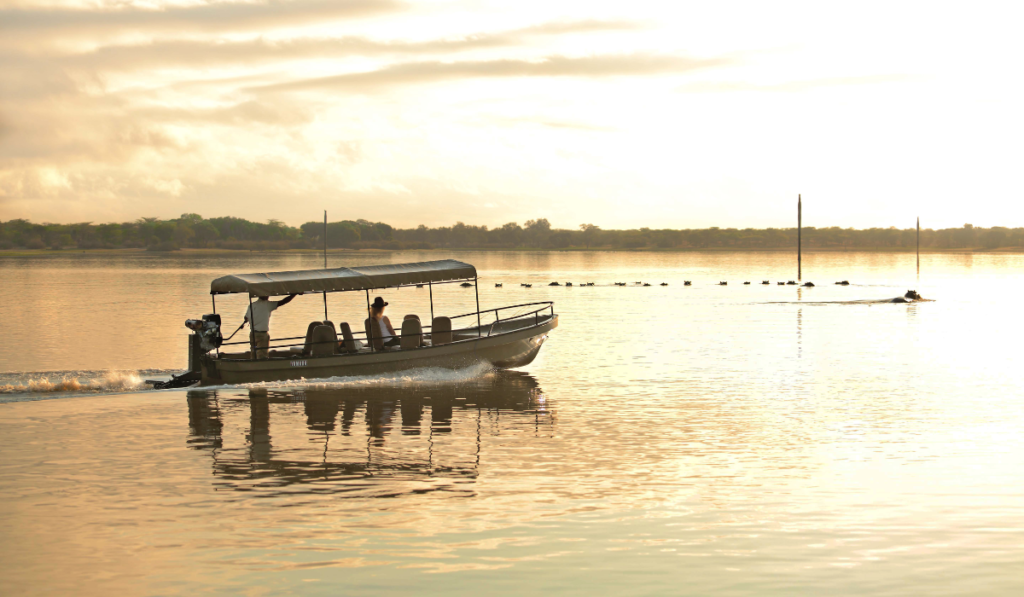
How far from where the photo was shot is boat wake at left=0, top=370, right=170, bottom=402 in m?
22.5

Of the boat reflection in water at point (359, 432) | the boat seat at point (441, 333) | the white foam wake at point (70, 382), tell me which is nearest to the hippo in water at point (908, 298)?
the boat reflection in water at point (359, 432)

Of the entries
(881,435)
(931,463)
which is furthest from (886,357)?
(931,463)

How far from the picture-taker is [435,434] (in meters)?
17.8

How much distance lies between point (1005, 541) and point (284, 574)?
802cm

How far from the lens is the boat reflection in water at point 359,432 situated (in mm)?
14000

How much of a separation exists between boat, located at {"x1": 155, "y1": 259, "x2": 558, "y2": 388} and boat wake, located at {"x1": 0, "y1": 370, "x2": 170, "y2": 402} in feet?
3.38

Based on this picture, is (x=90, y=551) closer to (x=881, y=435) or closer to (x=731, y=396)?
(x=881, y=435)

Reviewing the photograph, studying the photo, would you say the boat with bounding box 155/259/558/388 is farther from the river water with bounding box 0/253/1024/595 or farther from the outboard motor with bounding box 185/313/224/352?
the river water with bounding box 0/253/1024/595

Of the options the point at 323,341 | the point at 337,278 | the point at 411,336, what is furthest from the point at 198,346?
the point at 411,336

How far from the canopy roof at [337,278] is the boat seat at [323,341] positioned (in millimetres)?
1066

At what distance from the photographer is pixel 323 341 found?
2408 centimetres

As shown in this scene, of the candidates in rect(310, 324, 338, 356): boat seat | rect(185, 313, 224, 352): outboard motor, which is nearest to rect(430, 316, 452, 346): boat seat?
rect(310, 324, 338, 356): boat seat

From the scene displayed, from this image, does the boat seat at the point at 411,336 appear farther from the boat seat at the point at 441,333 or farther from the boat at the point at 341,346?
the boat seat at the point at 441,333

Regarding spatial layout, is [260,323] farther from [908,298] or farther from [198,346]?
[908,298]
